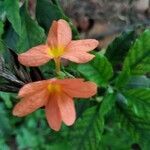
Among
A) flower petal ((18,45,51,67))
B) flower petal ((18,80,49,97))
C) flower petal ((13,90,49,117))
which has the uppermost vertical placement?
flower petal ((18,45,51,67))

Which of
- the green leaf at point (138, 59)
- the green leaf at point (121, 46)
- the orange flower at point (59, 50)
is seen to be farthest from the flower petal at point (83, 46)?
the green leaf at point (121, 46)

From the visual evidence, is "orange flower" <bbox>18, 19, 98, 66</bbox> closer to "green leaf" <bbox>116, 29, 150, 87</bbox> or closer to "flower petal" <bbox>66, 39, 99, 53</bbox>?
"flower petal" <bbox>66, 39, 99, 53</bbox>

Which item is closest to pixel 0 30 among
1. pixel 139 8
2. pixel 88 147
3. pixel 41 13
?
pixel 41 13

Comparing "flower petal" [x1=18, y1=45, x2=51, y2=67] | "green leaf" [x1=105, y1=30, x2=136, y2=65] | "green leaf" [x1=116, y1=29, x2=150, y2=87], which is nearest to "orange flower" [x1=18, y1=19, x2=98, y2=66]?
"flower petal" [x1=18, y1=45, x2=51, y2=67]

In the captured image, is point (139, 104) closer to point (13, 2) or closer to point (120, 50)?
point (120, 50)

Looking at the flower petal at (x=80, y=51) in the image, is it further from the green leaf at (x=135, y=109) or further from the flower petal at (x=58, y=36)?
the green leaf at (x=135, y=109)

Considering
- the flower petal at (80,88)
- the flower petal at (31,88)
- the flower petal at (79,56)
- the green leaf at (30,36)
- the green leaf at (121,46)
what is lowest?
the green leaf at (121,46)
